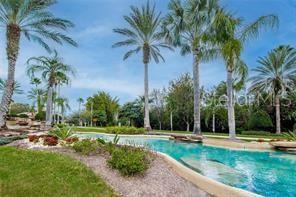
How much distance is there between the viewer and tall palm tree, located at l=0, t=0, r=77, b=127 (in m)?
17.6

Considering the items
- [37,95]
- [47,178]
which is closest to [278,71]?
[47,178]

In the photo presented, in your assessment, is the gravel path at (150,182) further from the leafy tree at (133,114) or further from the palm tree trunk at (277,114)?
the leafy tree at (133,114)

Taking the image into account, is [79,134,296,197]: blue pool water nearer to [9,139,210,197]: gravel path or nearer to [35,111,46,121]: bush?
[9,139,210,197]: gravel path

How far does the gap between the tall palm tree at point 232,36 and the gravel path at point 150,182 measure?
39.7 ft

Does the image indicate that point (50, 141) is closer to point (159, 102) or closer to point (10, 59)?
point (10, 59)

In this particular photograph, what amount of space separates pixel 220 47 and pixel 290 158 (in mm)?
8476

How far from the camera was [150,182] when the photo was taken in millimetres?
7195

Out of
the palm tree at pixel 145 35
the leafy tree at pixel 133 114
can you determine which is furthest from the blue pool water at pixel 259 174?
the leafy tree at pixel 133 114

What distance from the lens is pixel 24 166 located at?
749cm

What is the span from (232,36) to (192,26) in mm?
6110

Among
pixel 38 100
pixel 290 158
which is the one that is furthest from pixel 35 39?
pixel 38 100

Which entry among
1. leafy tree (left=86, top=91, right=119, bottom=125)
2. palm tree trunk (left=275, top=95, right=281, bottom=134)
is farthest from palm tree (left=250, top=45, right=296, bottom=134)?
leafy tree (left=86, top=91, right=119, bottom=125)

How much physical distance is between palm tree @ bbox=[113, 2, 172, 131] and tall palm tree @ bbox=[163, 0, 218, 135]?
3067 mm

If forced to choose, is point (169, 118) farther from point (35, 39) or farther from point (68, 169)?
point (68, 169)
